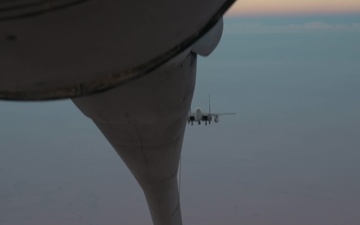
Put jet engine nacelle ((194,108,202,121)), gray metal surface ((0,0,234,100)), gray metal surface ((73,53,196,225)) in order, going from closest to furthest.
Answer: gray metal surface ((0,0,234,100)) → gray metal surface ((73,53,196,225)) → jet engine nacelle ((194,108,202,121))

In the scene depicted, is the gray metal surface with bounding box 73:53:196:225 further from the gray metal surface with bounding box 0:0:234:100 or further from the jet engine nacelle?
the jet engine nacelle

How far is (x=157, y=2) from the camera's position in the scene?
0.82m

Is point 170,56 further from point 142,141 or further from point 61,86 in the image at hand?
point 142,141

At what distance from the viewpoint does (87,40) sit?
841mm

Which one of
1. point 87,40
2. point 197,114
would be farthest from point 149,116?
point 197,114

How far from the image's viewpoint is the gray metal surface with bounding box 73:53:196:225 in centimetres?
214

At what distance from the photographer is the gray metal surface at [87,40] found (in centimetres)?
77

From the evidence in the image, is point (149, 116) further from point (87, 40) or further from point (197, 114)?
point (197, 114)

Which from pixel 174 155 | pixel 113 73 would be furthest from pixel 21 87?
pixel 174 155

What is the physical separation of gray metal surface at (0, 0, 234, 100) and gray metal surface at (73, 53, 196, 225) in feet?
3.34

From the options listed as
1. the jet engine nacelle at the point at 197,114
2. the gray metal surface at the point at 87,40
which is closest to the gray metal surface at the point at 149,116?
the gray metal surface at the point at 87,40

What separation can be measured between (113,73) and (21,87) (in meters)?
0.20

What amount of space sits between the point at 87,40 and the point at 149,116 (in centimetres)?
149

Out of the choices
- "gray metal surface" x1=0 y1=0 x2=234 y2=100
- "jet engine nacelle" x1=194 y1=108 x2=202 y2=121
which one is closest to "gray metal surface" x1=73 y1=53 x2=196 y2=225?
"gray metal surface" x1=0 y1=0 x2=234 y2=100
